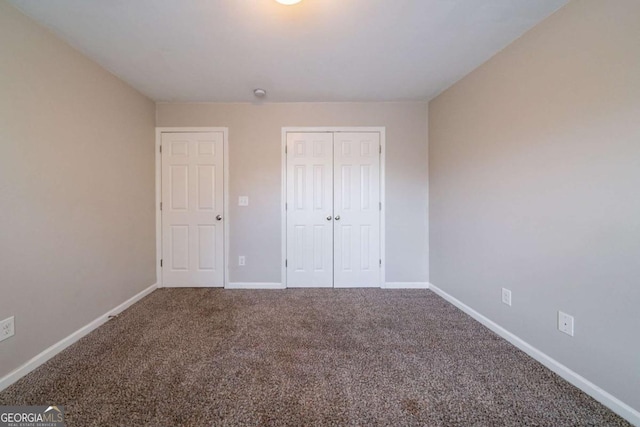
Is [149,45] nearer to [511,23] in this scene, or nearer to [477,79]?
[511,23]

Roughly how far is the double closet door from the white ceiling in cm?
70

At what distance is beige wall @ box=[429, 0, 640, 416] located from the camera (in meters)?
1.25

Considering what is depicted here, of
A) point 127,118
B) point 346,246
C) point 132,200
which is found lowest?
point 346,246

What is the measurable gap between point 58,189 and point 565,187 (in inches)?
136

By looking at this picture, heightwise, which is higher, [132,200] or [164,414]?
[132,200]

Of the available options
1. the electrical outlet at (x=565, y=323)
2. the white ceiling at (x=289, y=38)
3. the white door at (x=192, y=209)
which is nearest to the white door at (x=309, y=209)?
the white ceiling at (x=289, y=38)

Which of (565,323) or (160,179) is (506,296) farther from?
(160,179)

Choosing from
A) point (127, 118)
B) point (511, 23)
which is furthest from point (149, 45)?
point (511, 23)

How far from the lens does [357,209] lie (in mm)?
3143

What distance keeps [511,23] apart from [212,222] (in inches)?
132

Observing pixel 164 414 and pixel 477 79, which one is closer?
pixel 164 414

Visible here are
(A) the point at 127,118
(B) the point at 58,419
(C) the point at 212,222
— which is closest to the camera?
(B) the point at 58,419

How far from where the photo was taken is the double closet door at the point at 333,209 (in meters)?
3.11

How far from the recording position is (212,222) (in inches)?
122
